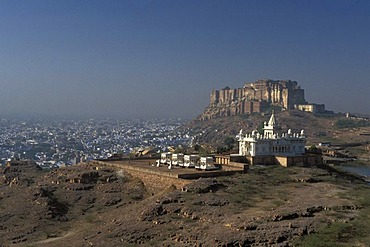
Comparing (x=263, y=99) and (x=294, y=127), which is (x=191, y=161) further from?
(x=263, y=99)

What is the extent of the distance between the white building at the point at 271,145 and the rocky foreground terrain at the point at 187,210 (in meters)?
4.57

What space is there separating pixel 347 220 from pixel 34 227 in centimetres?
1821

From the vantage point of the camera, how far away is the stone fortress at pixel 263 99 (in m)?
139

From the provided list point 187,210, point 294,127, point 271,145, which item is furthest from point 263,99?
point 187,210

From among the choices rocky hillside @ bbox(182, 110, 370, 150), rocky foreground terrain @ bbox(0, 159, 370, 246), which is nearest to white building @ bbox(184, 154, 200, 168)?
rocky foreground terrain @ bbox(0, 159, 370, 246)

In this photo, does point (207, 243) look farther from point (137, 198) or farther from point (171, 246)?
point (137, 198)

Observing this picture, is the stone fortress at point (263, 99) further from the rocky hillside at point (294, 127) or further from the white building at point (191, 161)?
the white building at point (191, 161)

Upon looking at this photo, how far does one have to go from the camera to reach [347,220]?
23.9 metres

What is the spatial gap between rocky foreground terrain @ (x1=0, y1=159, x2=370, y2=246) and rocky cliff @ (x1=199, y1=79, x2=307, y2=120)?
97.8 m

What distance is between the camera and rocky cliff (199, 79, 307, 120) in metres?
139

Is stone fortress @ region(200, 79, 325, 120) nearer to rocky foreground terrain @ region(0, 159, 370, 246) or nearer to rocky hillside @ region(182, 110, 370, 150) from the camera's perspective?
rocky hillside @ region(182, 110, 370, 150)

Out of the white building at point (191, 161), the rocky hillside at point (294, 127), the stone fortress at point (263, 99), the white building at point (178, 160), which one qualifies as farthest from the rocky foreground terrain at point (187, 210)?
the stone fortress at point (263, 99)

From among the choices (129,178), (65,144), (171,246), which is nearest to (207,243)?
(171,246)

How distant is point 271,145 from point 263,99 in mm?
102873
